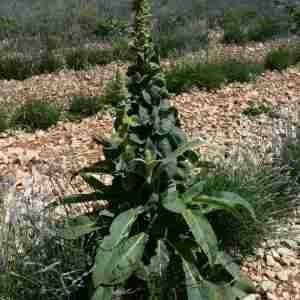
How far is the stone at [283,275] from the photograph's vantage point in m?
3.12

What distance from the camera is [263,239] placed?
3.29m

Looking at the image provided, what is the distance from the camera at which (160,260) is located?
2.56 meters

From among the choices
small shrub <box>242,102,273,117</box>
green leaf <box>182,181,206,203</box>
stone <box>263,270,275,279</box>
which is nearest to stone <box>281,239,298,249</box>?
stone <box>263,270,275,279</box>

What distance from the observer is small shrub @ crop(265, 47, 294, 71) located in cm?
777

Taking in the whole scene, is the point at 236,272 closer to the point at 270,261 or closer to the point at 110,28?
the point at 270,261

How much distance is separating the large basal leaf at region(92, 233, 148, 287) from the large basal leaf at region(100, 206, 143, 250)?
0.03 meters

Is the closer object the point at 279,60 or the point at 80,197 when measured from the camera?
the point at 80,197

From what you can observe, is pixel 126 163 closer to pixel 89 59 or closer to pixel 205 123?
pixel 205 123

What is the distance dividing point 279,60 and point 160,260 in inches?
227

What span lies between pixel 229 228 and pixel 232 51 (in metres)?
6.97

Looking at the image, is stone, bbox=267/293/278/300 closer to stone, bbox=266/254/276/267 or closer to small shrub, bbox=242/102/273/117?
stone, bbox=266/254/276/267

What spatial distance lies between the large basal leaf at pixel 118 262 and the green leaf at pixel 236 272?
0.45 metres

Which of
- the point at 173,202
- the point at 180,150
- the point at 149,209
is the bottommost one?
the point at 149,209

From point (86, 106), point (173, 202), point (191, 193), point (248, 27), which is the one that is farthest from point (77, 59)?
point (173, 202)
